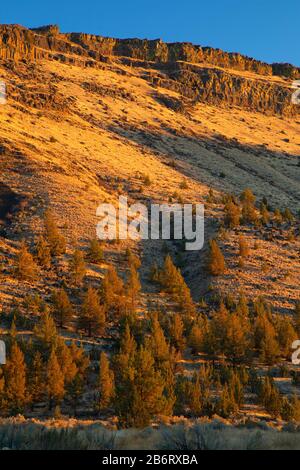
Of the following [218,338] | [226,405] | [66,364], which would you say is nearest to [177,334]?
[218,338]

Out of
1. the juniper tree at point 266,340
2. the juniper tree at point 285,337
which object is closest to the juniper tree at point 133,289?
the juniper tree at point 266,340

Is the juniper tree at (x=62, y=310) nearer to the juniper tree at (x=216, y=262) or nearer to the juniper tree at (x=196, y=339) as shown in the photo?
the juniper tree at (x=196, y=339)

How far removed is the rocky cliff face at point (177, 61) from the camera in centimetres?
9900

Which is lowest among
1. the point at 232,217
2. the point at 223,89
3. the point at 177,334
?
the point at 177,334

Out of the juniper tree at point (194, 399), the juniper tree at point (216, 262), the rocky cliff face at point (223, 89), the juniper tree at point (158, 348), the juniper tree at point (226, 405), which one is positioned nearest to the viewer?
the juniper tree at point (226, 405)

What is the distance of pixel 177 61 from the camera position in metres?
125

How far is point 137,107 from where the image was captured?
88.3 metres

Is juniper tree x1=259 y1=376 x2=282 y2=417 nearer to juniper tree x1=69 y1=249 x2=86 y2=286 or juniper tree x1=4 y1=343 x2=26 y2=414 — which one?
juniper tree x1=4 y1=343 x2=26 y2=414

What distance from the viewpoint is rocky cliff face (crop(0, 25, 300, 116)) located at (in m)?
99.0

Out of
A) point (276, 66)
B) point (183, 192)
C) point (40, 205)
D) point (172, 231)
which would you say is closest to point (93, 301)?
point (40, 205)

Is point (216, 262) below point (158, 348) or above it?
above

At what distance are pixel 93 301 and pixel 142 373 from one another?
921 centimetres

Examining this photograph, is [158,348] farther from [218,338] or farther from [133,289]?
[133,289]
